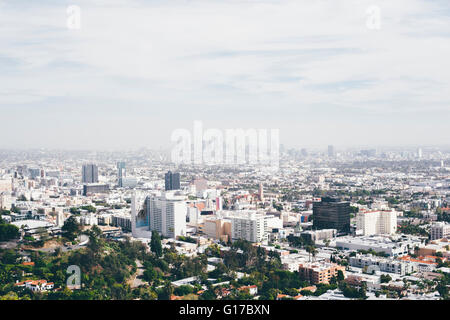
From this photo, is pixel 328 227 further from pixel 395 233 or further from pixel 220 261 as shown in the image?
pixel 220 261

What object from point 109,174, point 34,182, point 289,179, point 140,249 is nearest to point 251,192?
point 289,179

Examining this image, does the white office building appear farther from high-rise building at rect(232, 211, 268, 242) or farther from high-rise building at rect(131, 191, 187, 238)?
high-rise building at rect(131, 191, 187, 238)

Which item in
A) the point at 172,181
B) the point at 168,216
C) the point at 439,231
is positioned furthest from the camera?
the point at 172,181

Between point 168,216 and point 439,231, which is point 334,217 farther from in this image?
point 168,216

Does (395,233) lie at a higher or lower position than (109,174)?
lower

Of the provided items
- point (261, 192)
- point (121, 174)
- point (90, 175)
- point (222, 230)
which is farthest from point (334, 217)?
point (90, 175)

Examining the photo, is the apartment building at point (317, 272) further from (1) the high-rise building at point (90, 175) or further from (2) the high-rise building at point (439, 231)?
(1) the high-rise building at point (90, 175)

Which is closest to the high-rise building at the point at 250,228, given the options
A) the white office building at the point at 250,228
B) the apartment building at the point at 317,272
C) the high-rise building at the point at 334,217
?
the white office building at the point at 250,228
